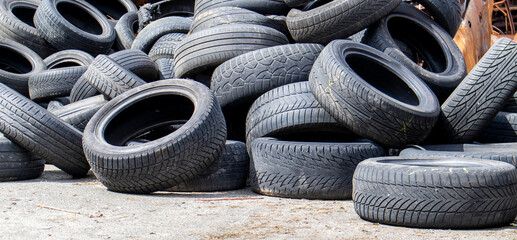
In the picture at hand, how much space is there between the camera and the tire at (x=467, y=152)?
407 centimetres

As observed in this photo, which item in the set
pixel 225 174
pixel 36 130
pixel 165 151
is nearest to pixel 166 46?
pixel 36 130

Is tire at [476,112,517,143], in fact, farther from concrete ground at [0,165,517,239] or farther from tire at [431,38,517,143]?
concrete ground at [0,165,517,239]

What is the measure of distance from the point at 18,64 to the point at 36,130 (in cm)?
509

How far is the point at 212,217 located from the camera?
3617 mm

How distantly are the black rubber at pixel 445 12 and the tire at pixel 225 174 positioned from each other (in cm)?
342

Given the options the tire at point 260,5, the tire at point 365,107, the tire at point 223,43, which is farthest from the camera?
the tire at point 260,5

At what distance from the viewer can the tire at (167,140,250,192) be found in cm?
481

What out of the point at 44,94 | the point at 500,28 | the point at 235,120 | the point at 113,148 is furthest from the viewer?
the point at 500,28

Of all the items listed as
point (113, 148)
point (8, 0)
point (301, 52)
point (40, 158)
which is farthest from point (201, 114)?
point (8, 0)

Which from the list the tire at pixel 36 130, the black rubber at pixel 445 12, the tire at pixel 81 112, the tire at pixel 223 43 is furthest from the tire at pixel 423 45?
the tire at pixel 36 130

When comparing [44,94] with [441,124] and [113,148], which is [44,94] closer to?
[113,148]

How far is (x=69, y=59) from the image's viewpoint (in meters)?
8.84

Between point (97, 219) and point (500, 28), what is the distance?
15.1m

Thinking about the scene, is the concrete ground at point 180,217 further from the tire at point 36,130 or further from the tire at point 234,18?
the tire at point 234,18
